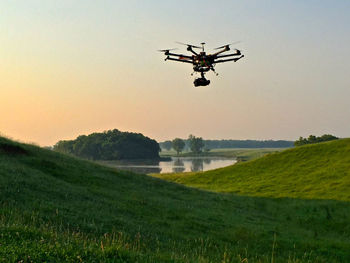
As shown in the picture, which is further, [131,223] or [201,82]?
[201,82]

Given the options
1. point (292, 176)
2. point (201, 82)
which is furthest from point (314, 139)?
point (201, 82)

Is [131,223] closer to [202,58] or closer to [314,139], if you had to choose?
[202,58]

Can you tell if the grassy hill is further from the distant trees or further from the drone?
the distant trees

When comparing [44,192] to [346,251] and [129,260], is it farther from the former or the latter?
[346,251]

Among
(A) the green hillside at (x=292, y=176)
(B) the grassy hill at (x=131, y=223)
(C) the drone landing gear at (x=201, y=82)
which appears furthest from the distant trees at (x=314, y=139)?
(C) the drone landing gear at (x=201, y=82)

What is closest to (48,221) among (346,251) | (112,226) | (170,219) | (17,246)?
(112,226)

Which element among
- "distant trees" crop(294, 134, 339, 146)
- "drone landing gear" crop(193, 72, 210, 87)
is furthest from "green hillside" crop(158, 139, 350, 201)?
"distant trees" crop(294, 134, 339, 146)

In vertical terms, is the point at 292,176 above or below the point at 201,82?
below
